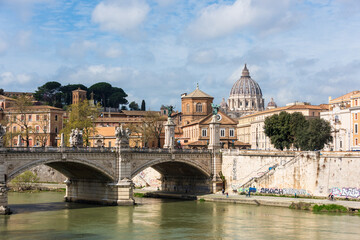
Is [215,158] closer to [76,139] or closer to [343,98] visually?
[76,139]

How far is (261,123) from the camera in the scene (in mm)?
129875

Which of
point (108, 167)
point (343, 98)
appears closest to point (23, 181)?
point (108, 167)

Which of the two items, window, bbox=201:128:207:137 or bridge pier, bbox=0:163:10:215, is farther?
window, bbox=201:128:207:137

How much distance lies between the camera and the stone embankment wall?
56.2 meters

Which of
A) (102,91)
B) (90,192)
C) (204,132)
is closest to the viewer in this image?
(90,192)

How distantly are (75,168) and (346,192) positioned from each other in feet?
84.9

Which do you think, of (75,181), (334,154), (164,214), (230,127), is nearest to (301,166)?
(334,154)

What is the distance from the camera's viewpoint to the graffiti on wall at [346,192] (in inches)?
2154

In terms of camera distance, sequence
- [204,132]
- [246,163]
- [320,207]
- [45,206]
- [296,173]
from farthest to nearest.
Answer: [204,132] < [246,163] < [296,173] < [45,206] < [320,207]

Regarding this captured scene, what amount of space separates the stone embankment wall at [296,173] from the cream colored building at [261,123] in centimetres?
4650

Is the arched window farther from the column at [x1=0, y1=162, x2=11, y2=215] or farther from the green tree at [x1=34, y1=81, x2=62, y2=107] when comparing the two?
the column at [x1=0, y1=162, x2=11, y2=215]

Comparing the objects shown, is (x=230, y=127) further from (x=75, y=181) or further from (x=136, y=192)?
(x=75, y=181)

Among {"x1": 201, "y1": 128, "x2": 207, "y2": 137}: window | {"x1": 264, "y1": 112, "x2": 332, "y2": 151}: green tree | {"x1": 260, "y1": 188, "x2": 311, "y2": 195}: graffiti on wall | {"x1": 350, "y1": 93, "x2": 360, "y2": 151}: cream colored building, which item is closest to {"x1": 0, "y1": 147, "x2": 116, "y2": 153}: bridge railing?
{"x1": 260, "y1": 188, "x2": 311, "y2": 195}: graffiti on wall

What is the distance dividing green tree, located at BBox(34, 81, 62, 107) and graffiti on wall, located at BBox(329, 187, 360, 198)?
9745 centimetres
